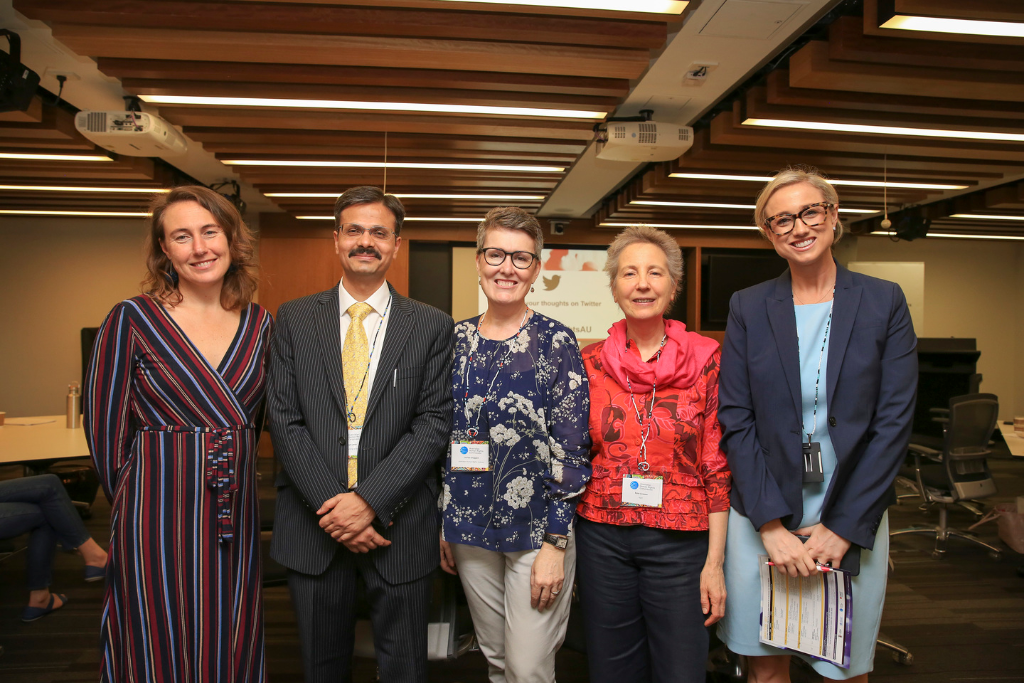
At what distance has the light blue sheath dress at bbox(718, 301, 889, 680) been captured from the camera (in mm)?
1492

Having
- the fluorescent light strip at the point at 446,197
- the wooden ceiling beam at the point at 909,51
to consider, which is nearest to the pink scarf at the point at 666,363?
the wooden ceiling beam at the point at 909,51

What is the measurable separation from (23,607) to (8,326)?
262 inches

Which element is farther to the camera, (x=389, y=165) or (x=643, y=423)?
(x=389, y=165)

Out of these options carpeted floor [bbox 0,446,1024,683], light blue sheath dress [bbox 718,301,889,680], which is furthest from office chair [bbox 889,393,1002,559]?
light blue sheath dress [bbox 718,301,889,680]

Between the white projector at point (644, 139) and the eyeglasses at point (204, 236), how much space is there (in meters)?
3.59

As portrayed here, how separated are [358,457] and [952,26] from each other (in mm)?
3671

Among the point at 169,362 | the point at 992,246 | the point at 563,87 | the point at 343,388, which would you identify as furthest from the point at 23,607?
the point at 992,246

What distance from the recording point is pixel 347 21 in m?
2.88

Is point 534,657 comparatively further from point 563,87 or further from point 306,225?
point 306,225

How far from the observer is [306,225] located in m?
8.31

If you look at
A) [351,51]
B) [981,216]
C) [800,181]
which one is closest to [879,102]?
[800,181]

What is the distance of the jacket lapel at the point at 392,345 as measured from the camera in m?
1.55

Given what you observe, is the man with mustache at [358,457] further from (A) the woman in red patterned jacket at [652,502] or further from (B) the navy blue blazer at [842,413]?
(B) the navy blue blazer at [842,413]

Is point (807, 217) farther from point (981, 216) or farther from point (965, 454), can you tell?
point (981, 216)
